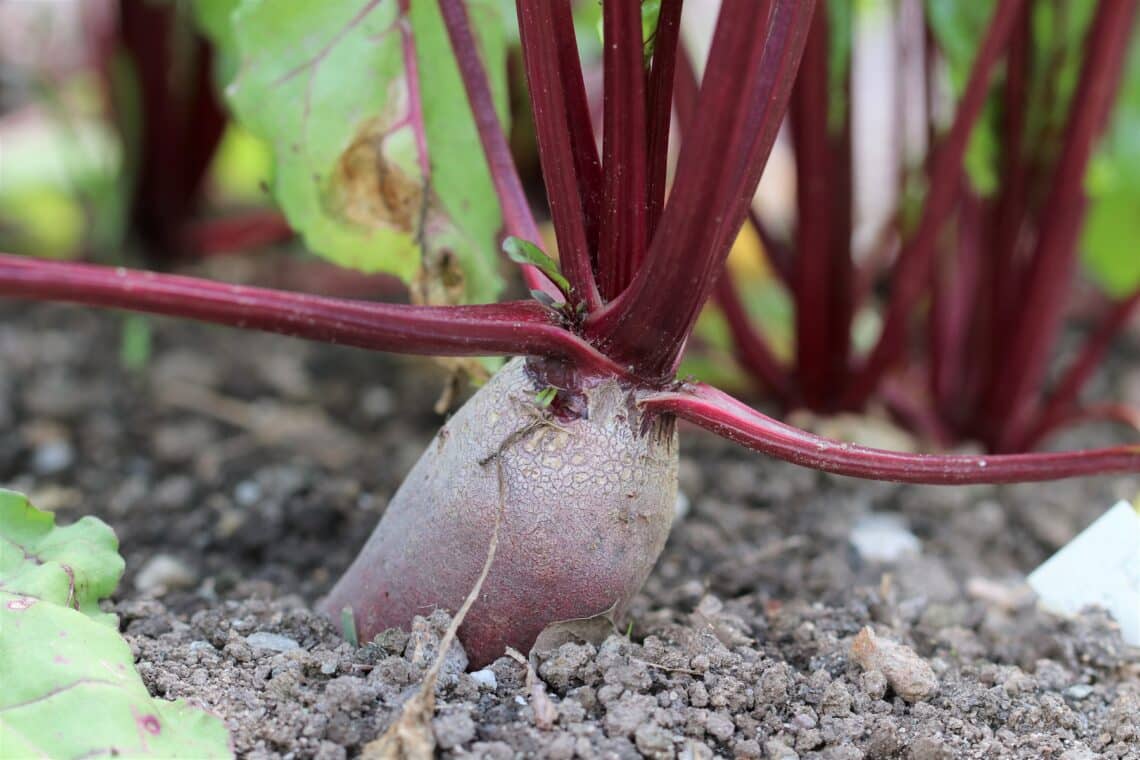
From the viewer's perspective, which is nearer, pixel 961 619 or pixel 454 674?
pixel 454 674

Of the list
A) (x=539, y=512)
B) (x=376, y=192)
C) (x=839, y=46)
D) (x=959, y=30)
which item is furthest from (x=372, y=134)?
(x=959, y=30)

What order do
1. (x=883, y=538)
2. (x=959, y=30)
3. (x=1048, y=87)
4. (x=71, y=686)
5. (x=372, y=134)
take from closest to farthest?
(x=71, y=686) < (x=372, y=134) < (x=883, y=538) < (x=959, y=30) < (x=1048, y=87)

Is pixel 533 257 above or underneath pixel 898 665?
above

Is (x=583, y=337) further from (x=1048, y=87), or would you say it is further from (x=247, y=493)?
(x=1048, y=87)

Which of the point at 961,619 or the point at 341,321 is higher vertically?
the point at 341,321

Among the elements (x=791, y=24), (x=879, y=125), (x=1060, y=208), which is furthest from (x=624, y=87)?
(x=879, y=125)

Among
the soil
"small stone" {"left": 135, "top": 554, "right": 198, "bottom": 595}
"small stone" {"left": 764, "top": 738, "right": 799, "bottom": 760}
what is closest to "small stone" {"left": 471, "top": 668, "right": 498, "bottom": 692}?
the soil

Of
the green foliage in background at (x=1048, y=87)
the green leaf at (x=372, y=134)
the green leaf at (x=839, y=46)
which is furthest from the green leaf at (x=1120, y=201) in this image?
the green leaf at (x=372, y=134)

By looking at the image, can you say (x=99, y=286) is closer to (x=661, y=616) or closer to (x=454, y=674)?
(x=454, y=674)
